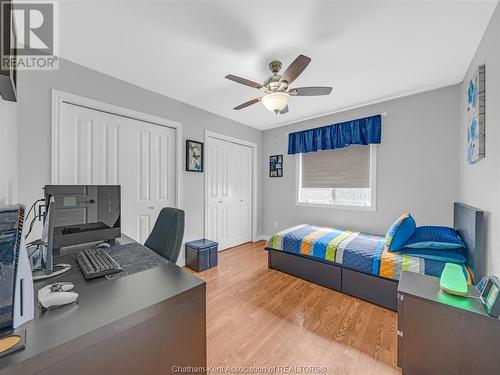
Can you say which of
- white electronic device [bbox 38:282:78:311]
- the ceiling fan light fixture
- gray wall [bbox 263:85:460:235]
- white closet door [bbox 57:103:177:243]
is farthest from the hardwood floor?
the ceiling fan light fixture

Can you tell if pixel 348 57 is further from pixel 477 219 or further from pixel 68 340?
pixel 68 340

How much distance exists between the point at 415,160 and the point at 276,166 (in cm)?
230

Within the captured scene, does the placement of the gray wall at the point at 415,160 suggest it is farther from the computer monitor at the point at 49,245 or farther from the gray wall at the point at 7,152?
the gray wall at the point at 7,152

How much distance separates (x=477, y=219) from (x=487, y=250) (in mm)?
252

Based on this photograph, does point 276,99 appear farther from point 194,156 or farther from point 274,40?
point 194,156

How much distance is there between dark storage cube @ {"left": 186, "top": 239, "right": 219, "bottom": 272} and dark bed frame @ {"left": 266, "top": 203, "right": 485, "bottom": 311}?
0.83 meters

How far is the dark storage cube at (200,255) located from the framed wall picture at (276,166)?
2.02 metres

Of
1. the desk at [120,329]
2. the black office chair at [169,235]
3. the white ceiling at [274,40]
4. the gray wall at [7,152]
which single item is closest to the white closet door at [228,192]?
the white ceiling at [274,40]

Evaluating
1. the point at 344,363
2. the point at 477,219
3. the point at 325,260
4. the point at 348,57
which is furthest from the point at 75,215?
the point at 477,219

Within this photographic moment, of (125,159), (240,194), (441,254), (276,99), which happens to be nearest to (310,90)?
(276,99)

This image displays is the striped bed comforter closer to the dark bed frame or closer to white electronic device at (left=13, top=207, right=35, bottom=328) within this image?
the dark bed frame

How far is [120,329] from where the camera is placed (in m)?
0.73

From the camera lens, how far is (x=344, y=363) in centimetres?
150

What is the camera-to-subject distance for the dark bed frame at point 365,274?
171cm
